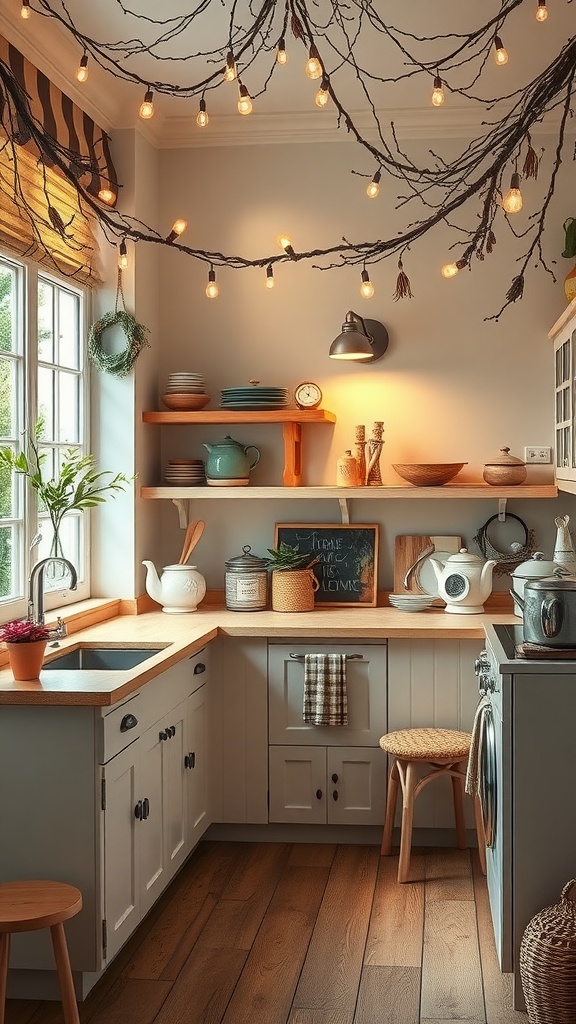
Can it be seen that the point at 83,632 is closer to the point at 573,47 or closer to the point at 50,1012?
the point at 50,1012

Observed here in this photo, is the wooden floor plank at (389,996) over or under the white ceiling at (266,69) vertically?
under

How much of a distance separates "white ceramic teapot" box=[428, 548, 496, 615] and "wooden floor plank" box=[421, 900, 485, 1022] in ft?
4.08

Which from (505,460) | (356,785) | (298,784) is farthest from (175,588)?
(505,460)

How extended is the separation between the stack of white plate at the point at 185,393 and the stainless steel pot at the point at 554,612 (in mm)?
2061

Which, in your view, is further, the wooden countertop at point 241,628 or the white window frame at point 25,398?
the white window frame at point 25,398

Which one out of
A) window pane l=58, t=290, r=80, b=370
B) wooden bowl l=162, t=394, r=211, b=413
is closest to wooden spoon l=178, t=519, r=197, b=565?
wooden bowl l=162, t=394, r=211, b=413

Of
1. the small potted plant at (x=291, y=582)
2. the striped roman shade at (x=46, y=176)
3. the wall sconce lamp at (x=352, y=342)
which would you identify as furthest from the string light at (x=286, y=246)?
the small potted plant at (x=291, y=582)

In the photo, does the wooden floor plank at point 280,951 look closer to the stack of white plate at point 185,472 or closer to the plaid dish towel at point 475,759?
the plaid dish towel at point 475,759

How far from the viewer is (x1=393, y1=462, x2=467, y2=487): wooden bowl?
14.3 ft

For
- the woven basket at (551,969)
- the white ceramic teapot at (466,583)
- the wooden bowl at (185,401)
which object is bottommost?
the woven basket at (551,969)

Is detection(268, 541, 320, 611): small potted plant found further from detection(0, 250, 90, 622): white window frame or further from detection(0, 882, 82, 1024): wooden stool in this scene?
detection(0, 882, 82, 1024): wooden stool

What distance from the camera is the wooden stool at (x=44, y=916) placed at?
2.42 m

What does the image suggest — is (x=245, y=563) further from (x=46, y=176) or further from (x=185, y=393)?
(x=46, y=176)

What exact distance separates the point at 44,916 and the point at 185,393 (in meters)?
2.56
